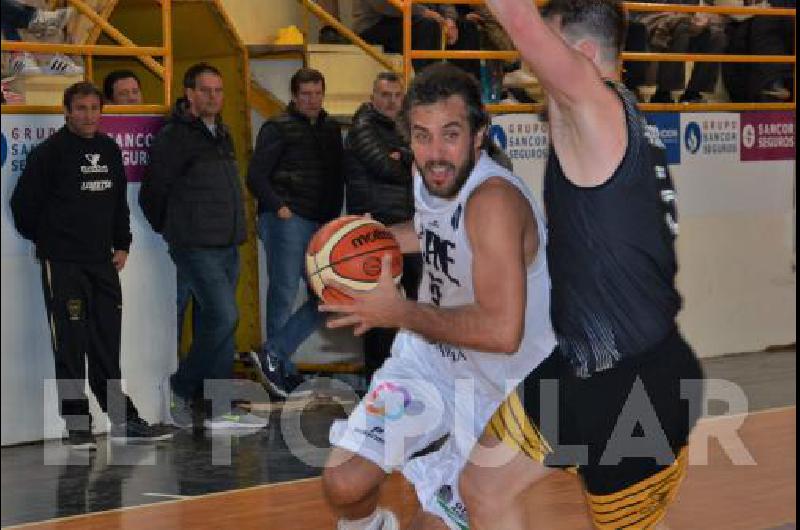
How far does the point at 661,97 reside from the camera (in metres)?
13.9

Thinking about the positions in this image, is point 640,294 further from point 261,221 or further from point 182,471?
point 261,221

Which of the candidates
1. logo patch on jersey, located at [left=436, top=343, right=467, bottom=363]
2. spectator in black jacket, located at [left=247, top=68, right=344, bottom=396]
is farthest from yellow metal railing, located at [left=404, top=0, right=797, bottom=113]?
logo patch on jersey, located at [left=436, top=343, right=467, bottom=363]

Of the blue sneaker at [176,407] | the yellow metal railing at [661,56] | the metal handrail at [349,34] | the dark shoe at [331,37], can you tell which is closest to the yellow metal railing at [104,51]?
the blue sneaker at [176,407]

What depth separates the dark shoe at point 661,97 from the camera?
13.9 meters

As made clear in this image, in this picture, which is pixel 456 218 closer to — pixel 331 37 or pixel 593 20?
pixel 593 20

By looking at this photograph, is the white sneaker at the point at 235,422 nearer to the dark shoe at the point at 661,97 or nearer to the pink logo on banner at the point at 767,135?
the dark shoe at the point at 661,97

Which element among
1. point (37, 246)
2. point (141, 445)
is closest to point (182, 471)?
point (141, 445)

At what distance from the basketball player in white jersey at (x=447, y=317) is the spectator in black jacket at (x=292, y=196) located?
493cm

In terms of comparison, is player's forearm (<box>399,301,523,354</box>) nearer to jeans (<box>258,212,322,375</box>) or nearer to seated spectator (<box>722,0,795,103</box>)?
jeans (<box>258,212,322,375</box>)

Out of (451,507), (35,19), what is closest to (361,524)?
(451,507)

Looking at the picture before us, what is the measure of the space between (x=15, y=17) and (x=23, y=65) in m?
0.32

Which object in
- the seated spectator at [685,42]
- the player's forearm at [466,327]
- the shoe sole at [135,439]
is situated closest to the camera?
the player's forearm at [466,327]

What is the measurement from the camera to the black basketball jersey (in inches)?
186

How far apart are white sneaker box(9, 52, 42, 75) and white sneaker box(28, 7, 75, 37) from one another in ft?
0.82
